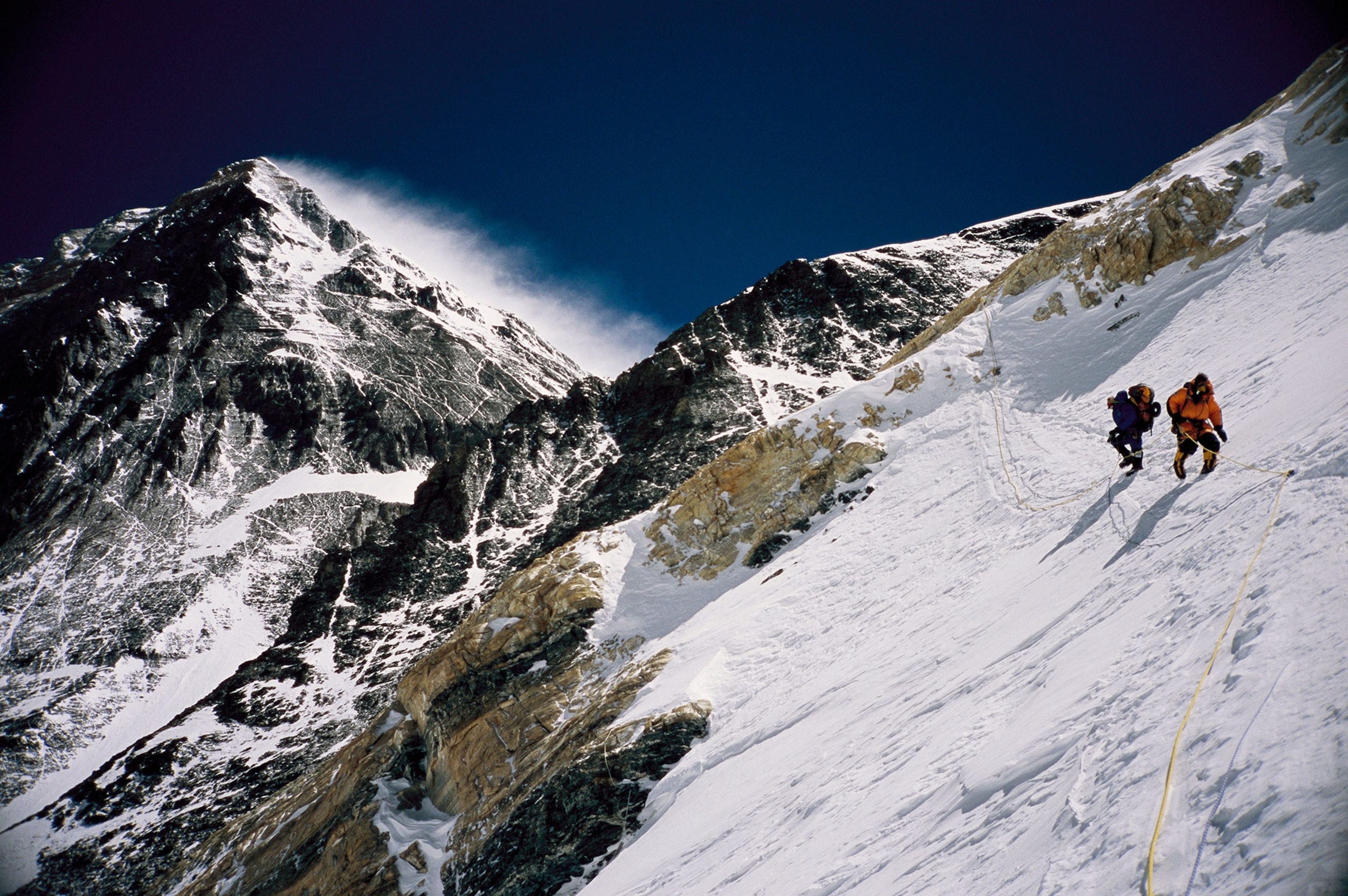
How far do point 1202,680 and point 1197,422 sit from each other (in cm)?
615

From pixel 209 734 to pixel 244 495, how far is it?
56.8 m

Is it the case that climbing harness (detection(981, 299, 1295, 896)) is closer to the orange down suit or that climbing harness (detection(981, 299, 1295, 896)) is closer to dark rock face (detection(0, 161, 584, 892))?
the orange down suit

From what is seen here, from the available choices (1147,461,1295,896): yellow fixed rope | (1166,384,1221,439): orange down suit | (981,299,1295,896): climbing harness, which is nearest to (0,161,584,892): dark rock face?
(981,299,1295,896): climbing harness

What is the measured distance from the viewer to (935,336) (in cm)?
2994

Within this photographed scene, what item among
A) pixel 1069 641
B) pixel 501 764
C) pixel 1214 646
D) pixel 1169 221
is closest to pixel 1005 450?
pixel 1169 221

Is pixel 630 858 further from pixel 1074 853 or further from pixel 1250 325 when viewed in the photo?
pixel 1250 325

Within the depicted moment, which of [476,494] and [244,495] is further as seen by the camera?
[244,495]

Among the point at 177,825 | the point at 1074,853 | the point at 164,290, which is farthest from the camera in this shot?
the point at 164,290

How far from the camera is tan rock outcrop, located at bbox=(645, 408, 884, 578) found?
81.7 feet

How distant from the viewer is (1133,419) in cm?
1188

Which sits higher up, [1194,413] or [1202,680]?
[1194,413]

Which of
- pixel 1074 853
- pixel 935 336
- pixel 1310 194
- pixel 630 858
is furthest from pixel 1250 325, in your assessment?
pixel 630 858

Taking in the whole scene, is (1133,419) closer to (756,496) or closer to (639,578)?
(756,496)

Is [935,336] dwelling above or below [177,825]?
above
